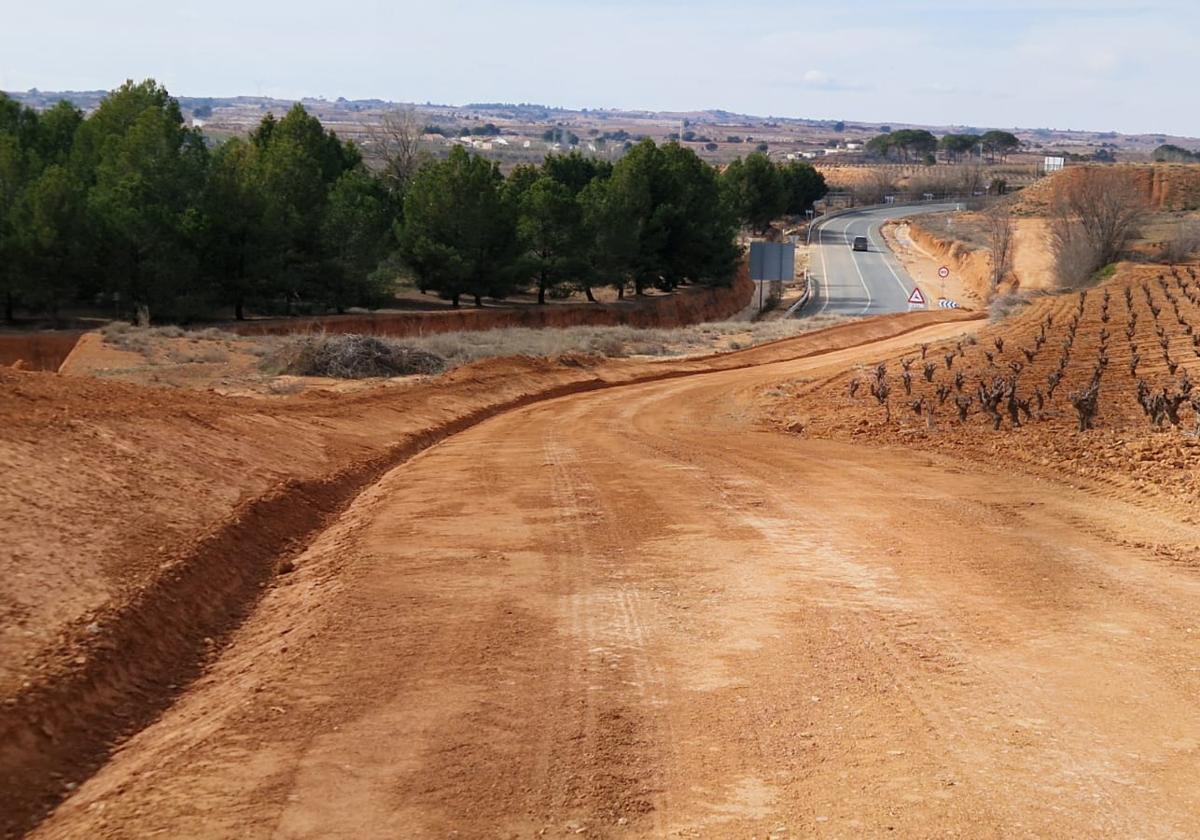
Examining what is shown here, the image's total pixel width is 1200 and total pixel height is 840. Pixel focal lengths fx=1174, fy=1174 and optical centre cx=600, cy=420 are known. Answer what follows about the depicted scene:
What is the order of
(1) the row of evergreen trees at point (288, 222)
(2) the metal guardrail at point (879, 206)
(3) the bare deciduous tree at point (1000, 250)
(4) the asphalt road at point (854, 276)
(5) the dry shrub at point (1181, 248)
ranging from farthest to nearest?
1. (2) the metal guardrail at point (879, 206)
2. (3) the bare deciduous tree at point (1000, 250)
3. (4) the asphalt road at point (854, 276)
4. (5) the dry shrub at point (1181, 248)
5. (1) the row of evergreen trees at point (288, 222)

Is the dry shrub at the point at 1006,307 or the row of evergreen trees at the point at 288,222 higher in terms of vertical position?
the row of evergreen trees at the point at 288,222

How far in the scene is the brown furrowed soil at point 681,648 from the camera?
700 cm

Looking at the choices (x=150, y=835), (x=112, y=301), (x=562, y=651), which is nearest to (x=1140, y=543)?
(x=562, y=651)

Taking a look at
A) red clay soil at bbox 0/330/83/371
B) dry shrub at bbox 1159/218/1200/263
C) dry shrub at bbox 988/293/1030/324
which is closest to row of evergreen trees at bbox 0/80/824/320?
red clay soil at bbox 0/330/83/371

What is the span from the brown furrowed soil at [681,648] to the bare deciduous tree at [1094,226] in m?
40.7

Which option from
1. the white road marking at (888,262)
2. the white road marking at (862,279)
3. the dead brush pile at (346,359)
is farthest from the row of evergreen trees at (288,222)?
the white road marking at (888,262)

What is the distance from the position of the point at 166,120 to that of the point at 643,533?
4122 cm

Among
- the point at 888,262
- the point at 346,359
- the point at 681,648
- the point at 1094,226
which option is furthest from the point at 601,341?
the point at 888,262

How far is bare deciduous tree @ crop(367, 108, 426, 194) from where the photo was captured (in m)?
83.4

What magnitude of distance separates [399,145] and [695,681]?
269ft

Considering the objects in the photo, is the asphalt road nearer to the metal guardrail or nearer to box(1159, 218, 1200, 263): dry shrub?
the metal guardrail

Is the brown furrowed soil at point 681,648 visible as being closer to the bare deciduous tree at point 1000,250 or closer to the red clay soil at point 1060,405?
the red clay soil at point 1060,405

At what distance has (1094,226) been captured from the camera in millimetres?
60375

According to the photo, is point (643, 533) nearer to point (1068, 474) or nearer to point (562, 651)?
point (562, 651)
